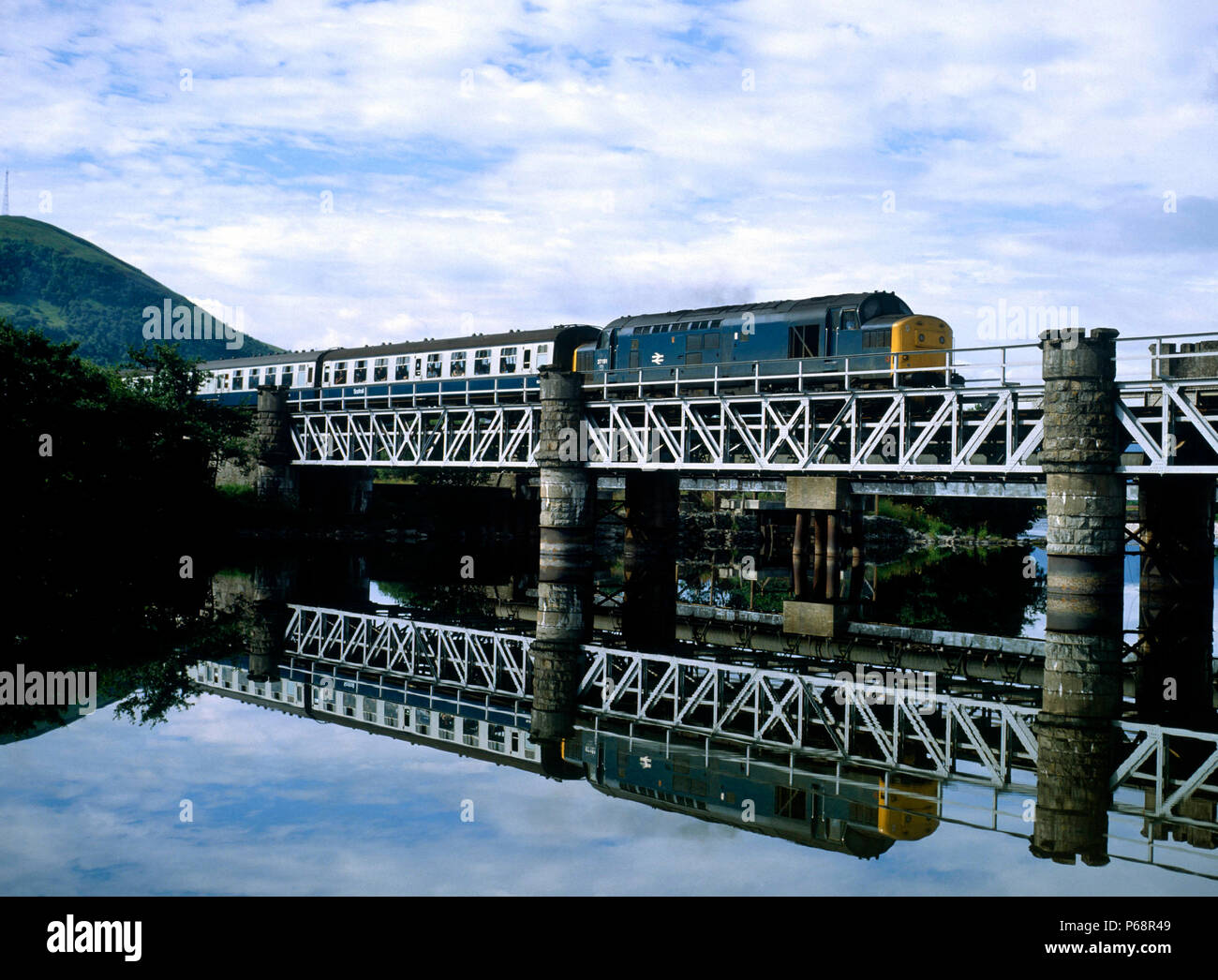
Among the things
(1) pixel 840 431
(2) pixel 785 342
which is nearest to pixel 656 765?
(2) pixel 785 342

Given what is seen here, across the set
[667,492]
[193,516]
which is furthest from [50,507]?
[667,492]

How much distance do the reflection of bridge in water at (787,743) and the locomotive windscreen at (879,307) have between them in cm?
1289

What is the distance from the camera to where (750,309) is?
113ft

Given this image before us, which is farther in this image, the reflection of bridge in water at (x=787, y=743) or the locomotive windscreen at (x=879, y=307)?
the locomotive windscreen at (x=879, y=307)

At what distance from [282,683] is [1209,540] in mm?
26308

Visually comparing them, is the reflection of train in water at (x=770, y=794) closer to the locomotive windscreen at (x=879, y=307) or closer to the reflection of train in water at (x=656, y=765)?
the reflection of train in water at (x=656, y=765)

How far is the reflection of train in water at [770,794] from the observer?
10.9 metres

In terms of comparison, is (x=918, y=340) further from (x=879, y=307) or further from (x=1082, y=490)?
(x=1082, y=490)

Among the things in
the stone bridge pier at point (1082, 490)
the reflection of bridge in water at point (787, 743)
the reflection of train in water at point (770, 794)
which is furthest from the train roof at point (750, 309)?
the reflection of train in water at point (770, 794)

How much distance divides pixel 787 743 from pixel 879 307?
19668mm

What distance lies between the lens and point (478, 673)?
21078 mm
